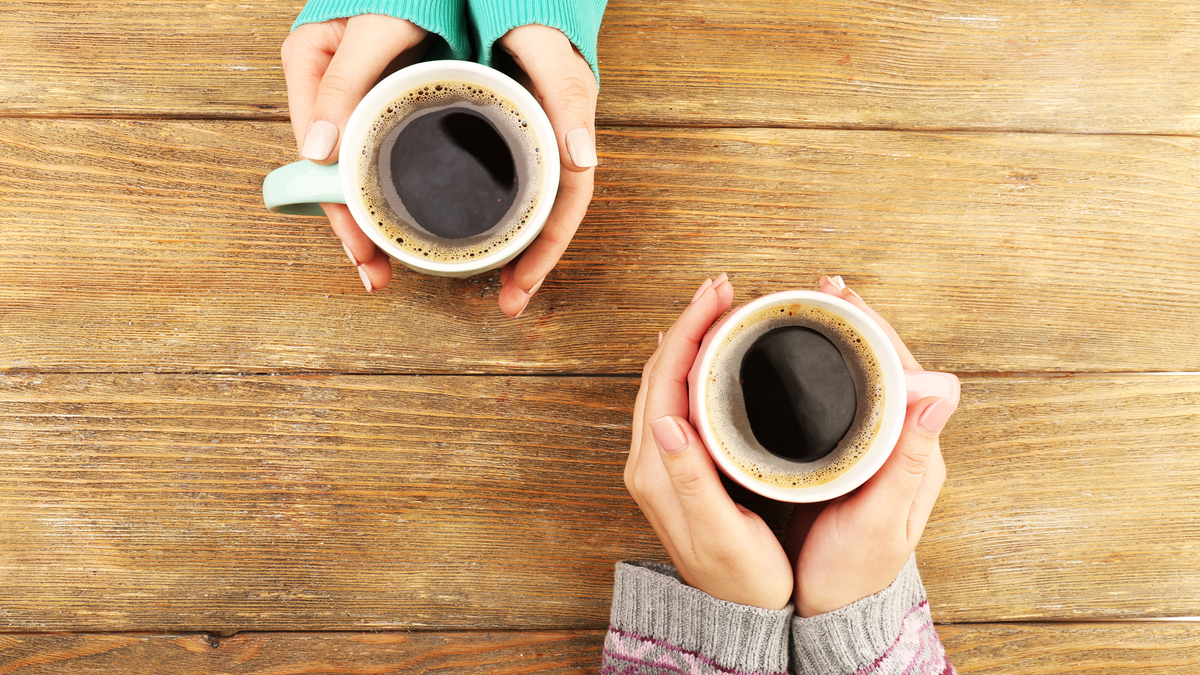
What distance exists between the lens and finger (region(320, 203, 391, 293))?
70 cm

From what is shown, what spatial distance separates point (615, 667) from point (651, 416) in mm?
339

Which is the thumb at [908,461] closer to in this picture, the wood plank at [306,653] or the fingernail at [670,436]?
the fingernail at [670,436]

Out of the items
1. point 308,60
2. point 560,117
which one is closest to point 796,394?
point 560,117

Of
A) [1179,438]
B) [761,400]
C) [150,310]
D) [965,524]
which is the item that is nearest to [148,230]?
[150,310]

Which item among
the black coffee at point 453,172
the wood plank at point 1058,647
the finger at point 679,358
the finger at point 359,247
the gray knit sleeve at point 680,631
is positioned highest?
the black coffee at point 453,172

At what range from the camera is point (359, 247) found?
72 cm

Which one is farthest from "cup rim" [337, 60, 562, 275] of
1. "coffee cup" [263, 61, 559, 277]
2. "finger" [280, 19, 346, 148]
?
"finger" [280, 19, 346, 148]

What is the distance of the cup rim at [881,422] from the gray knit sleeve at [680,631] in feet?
0.69

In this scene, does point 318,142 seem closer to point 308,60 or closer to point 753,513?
point 308,60

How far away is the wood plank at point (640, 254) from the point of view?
0.88 metres

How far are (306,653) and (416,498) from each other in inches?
10.3

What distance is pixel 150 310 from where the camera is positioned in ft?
2.88

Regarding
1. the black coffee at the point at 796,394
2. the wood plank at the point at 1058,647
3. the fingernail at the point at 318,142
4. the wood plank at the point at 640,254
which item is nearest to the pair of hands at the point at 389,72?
the fingernail at the point at 318,142

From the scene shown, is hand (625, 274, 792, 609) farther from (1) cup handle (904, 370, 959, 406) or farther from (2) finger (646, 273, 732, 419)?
(1) cup handle (904, 370, 959, 406)
